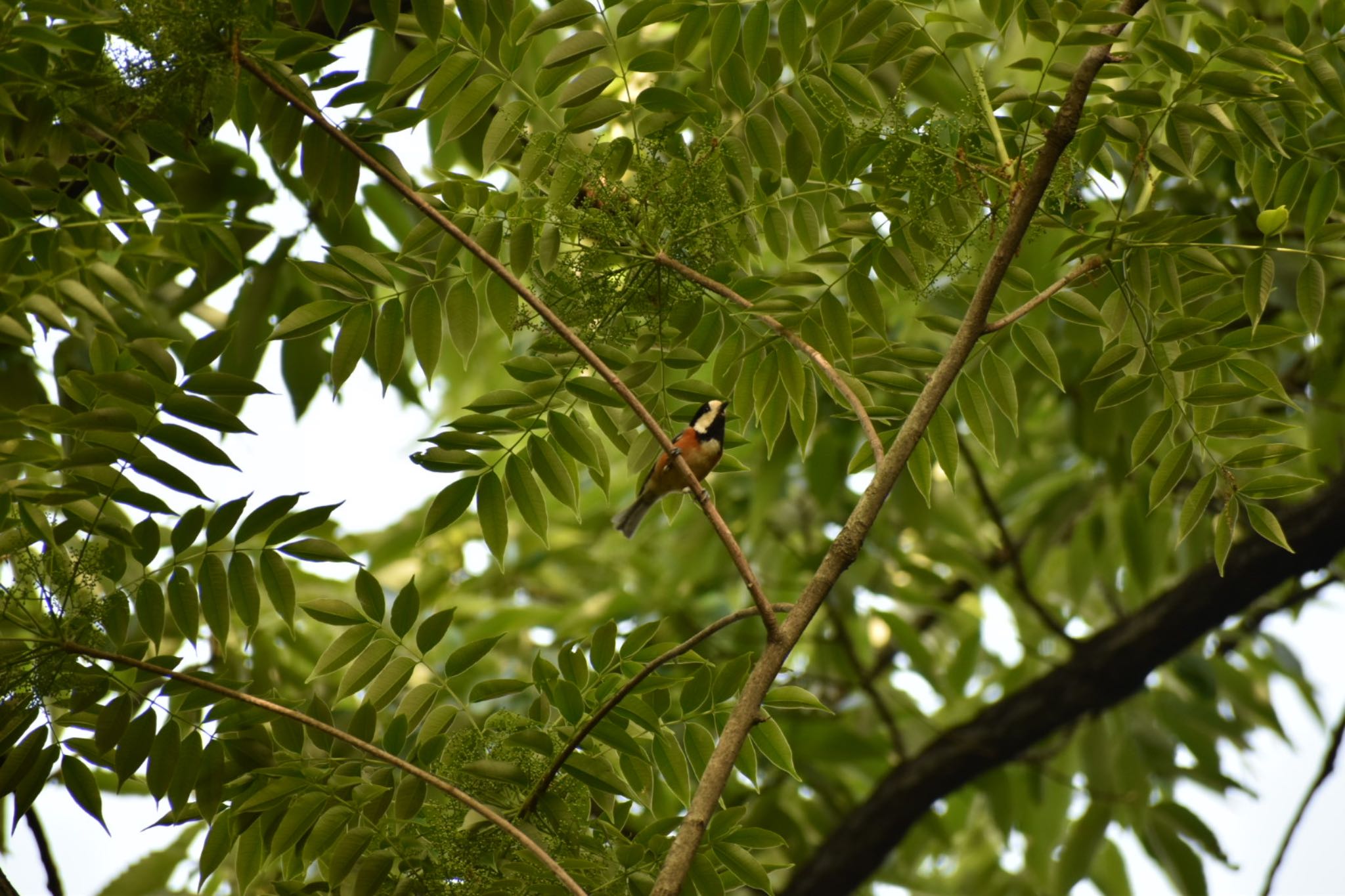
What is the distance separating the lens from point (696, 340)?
8.75ft

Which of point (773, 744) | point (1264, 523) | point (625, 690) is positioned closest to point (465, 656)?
point (625, 690)

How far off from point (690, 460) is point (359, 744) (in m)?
1.90

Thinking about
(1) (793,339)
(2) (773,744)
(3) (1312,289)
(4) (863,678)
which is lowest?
(2) (773,744)

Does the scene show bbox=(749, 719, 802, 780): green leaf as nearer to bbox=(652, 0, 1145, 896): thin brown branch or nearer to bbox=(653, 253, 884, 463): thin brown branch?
bbox=(652, 0, 1145, 896): thin brown branch

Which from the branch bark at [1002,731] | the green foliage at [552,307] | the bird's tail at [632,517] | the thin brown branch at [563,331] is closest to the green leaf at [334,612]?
the green foliage at [552,307]

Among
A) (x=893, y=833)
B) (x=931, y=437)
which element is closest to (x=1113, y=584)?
(x=893, y=833)

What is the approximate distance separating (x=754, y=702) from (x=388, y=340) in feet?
3.78

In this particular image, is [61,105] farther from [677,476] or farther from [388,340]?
[677,476]

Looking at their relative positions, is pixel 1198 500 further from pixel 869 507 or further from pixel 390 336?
pixel 390 336

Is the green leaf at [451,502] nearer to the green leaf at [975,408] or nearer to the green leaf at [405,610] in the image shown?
the green leaf at [405,610]

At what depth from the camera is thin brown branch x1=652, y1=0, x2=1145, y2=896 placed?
166 cm

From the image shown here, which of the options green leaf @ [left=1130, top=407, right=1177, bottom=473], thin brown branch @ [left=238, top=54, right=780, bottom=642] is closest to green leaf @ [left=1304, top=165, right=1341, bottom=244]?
green leaf @ [left=1130, top=407, right=1177, bottom=473]

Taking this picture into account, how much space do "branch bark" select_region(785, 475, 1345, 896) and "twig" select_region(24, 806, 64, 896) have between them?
120 inches

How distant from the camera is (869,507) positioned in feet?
6.01
